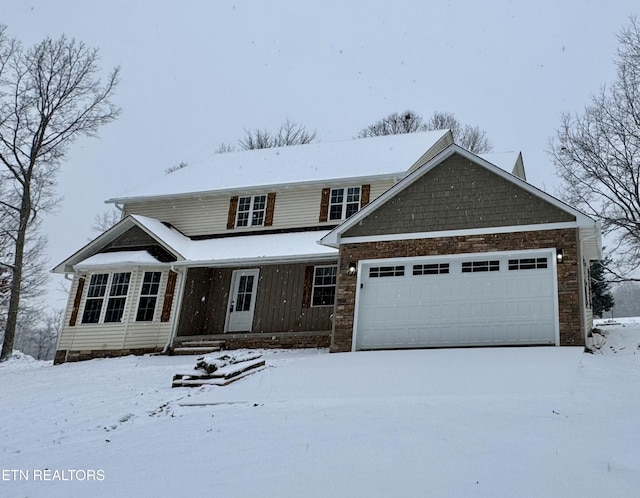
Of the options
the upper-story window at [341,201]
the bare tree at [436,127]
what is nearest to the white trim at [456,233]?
the upper-story window at [341,201]

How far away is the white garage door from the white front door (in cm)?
516

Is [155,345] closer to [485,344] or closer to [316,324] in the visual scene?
[316,324]

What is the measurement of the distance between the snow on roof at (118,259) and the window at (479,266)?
9.53 metres

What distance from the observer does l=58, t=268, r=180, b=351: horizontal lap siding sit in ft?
55.1

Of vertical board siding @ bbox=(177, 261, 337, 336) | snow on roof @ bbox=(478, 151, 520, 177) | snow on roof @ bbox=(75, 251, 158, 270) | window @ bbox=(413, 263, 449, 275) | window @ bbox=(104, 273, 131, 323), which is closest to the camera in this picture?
window @ bbox=(413, 263, 449, 275)

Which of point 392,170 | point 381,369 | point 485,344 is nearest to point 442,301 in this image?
point 485,344

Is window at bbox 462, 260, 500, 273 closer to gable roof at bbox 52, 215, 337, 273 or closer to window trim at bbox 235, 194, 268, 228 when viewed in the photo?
gable roof at bbox 52, 215, 337, 273

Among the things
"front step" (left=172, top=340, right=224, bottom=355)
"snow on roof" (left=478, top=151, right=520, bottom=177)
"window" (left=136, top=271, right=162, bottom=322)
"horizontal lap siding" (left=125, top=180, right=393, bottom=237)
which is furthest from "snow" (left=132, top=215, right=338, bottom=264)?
"snow on roof" (left=478, top=151, right=520, bottom=177)

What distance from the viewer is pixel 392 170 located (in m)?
17.8

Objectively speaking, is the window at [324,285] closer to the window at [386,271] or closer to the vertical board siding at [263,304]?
the vertical board siding at [263,304]

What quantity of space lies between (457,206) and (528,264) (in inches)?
84.6

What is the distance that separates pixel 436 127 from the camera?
111 ft

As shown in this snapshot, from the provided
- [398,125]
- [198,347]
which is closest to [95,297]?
[198,347]

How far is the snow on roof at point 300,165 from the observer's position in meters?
18.8
